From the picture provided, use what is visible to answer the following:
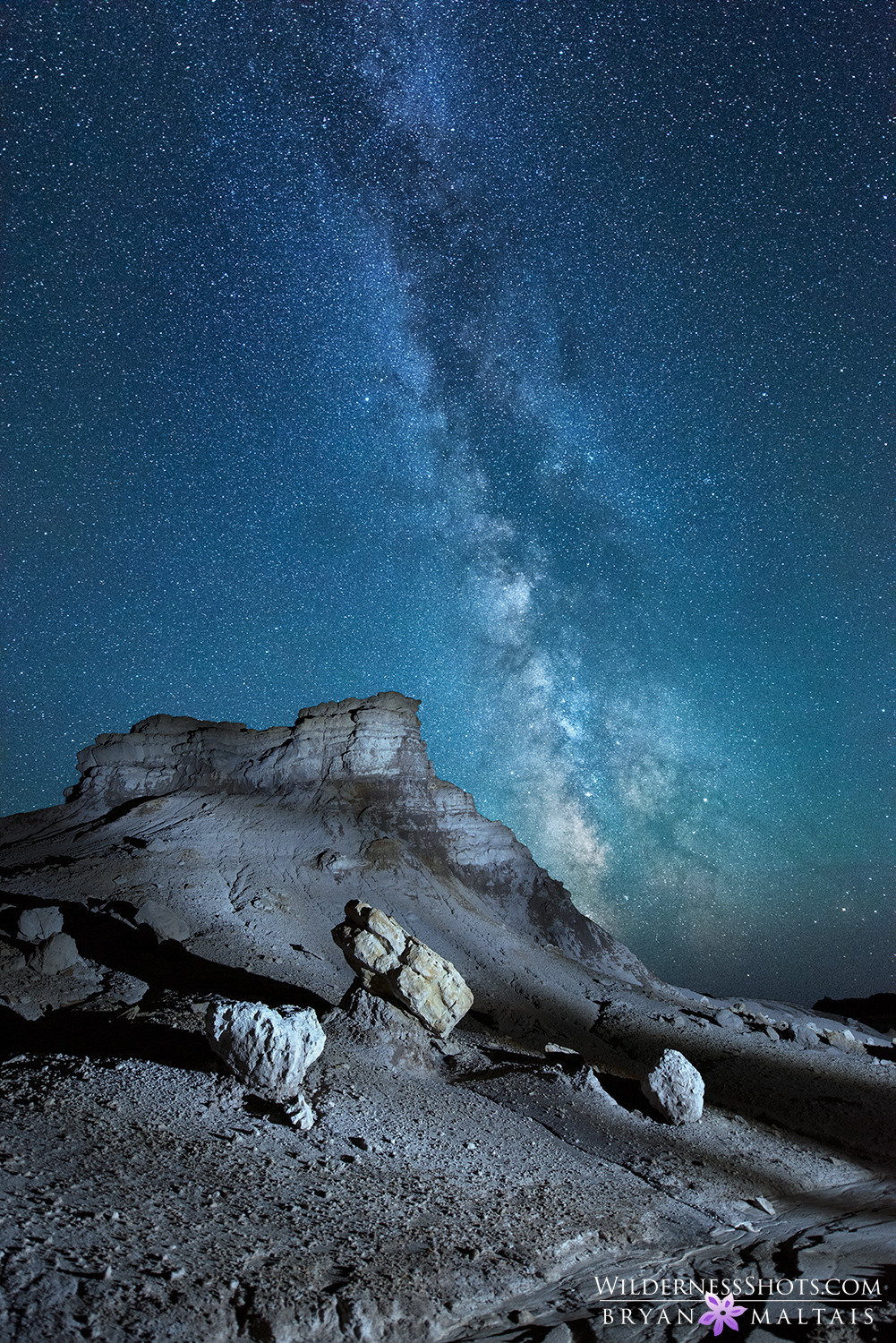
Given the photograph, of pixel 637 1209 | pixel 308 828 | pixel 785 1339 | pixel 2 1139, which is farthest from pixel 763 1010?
pixel 2 1139

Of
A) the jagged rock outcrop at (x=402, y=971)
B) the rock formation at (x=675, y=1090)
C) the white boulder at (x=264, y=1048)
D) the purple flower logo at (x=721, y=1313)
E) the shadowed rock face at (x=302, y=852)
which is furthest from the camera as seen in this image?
the shadowed rock face at (x=302, y=852)

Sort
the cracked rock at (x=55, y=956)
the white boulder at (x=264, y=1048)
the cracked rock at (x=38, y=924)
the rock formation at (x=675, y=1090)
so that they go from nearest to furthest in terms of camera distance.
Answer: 1. the white boulder at (x=264, y=1048)
2. the rock formation at (x=675, y=1090)
3. the cracked rock at (x=55, y=956)
4. the cracked rock at (x=38, y=924)

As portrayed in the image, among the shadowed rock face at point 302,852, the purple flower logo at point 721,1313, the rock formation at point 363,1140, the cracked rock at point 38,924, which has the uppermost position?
the shadowed rock face at point 302,852

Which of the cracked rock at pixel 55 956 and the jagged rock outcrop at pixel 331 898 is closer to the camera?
the cracked rock at pixel 55 956

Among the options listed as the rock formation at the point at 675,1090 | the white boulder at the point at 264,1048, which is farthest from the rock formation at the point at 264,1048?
the rock formation at the point at 675,1090

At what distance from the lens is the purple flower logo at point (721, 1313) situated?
20.0 ft

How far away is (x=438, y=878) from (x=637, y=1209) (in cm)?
2831

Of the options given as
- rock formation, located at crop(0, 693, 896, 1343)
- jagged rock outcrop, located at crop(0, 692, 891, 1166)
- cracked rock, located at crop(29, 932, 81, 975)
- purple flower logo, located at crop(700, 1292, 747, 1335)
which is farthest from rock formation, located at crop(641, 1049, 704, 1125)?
cracked rock, located at crop(29, 932, 81, 975)

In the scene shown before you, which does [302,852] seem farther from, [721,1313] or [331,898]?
[721,1313]

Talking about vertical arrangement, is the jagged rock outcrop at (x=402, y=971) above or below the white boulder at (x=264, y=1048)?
above

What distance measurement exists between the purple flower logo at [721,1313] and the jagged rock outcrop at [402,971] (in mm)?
6815

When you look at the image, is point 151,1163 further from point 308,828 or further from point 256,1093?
point 308,828

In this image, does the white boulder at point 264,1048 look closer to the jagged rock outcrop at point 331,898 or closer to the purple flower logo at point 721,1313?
the jagged rock outcrop at point 331,898

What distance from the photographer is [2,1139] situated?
7.16 m
